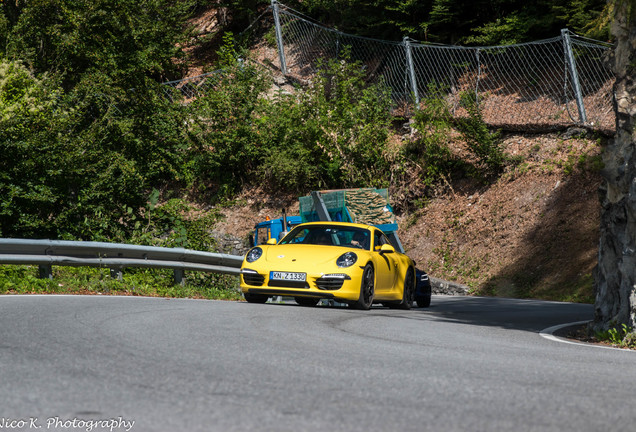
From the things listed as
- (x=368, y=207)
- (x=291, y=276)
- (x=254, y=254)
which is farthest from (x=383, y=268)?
(x=368, y=207)

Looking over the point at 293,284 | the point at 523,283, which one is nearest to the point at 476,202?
the point at 523,283

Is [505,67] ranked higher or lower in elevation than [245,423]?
higher

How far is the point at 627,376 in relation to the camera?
5.78m

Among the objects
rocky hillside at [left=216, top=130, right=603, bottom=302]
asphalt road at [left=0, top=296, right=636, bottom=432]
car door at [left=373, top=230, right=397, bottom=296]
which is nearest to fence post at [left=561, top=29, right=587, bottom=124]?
rocky hillside at [left=216, top=130, right=603, bottom=302]

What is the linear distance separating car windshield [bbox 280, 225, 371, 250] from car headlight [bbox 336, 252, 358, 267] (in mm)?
785

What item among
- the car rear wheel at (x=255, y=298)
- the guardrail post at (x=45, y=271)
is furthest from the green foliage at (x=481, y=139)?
the guardrail post at (x=45, y=271)

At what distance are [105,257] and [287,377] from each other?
9548 mm

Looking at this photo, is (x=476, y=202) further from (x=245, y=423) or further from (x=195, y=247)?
(x=245, y=423)

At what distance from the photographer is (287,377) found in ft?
16.3

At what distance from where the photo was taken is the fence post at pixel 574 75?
2230 centimetres

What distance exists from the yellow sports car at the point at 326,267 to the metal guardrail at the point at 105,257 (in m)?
2.53

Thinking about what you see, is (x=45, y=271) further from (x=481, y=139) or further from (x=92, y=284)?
(x=481, y=139)

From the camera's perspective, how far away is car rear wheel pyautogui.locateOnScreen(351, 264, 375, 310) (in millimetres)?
12016

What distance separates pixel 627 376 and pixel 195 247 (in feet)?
50.8
